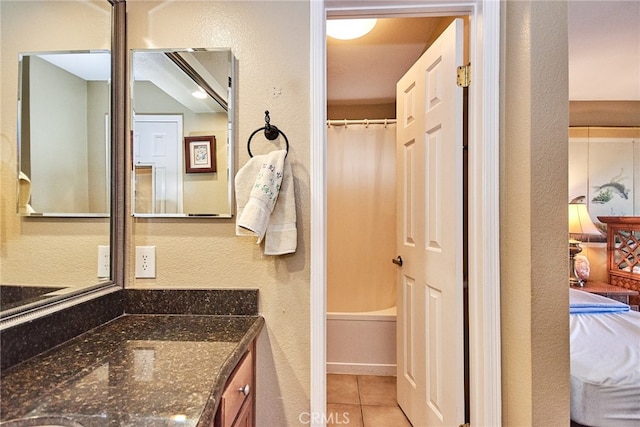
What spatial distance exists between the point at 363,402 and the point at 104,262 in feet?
5.79

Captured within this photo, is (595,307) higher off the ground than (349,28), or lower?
lower

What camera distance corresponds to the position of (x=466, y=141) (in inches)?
58.5

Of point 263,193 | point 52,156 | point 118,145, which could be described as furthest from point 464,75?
point 52,156

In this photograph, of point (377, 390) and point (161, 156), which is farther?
point (377, 390)

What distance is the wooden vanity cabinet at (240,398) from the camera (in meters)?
0.82

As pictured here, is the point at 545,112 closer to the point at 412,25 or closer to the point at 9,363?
the point at 412,25

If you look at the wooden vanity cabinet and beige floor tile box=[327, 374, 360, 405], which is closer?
the wooden vanity cabinet

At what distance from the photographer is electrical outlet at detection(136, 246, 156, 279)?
1.23 m

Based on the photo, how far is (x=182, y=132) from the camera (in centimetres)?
121

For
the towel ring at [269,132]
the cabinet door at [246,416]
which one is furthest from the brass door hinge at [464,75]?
the cabinet door at [246,416]

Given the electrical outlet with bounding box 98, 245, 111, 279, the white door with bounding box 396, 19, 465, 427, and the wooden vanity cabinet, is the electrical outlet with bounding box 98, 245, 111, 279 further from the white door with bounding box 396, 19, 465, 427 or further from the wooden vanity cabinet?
the white door with bounding box 396, 19, 465, 427

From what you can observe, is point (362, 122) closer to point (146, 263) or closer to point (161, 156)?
point (161, 156)

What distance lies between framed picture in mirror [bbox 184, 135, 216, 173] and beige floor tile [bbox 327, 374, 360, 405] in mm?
1743

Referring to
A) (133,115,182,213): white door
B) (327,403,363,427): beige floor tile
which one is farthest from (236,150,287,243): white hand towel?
(327,403,363,427): beige floor tile
